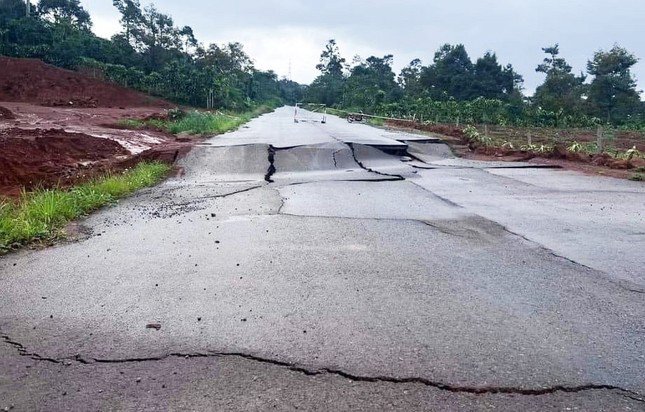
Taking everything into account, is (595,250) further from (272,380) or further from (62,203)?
(62,203)

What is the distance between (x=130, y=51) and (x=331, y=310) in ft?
190

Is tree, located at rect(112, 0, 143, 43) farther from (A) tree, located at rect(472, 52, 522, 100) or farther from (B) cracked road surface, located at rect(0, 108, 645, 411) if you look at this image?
(B) cracked road surface, located at rect(0, 108, 645, 411)

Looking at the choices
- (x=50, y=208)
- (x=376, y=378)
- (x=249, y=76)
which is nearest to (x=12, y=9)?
(x=249, y=76)

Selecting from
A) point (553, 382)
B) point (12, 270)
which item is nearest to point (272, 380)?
point (553, 382)

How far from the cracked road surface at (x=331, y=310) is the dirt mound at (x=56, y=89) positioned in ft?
110

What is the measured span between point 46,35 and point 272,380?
52.5 m

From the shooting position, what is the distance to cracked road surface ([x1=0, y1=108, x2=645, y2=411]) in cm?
271

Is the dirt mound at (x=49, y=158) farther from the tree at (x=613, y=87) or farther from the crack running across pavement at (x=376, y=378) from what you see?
the tree at (x=613, y=87)

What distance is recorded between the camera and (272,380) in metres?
2.79

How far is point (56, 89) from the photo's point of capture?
38.0m

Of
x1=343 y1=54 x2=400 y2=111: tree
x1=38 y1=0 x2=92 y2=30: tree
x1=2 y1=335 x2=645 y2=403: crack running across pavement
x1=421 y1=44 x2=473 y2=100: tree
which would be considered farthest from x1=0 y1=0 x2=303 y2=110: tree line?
x1=2 y1=335 x2=645 y2=403: crack running across pavement

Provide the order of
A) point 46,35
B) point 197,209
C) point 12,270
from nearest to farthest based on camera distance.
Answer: point 12,270, point 197,209, point 46,35

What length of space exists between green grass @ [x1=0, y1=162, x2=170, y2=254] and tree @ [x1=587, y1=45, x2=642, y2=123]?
4732cm

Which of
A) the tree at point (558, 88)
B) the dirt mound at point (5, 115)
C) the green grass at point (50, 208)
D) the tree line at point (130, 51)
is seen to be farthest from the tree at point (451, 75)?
the green grass at point (50, 208)
